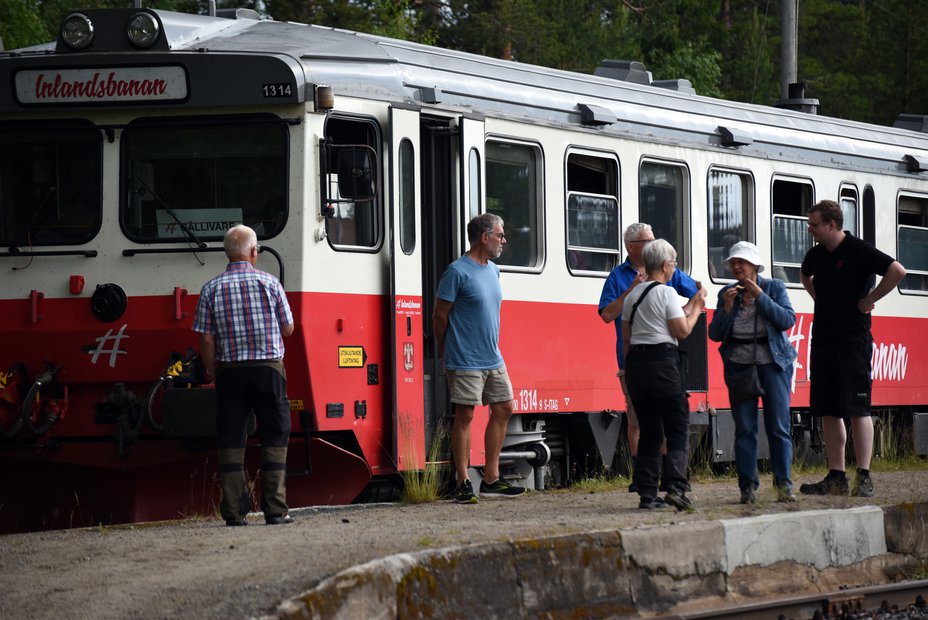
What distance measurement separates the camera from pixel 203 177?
10805mm

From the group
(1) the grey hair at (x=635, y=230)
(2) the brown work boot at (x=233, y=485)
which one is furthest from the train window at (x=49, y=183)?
(1) the grey hair at (x=635, y=230)

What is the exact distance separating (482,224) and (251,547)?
3351mm

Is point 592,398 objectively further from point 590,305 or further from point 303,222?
point 303,222

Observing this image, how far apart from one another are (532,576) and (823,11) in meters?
39.0

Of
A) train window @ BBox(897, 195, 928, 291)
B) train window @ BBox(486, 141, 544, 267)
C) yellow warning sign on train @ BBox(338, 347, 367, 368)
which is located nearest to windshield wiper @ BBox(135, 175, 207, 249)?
yellow warning sign on train @ BBox(338, 347, 367, 368)

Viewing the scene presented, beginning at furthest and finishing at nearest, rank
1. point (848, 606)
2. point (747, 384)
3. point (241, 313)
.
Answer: point (747, 384), point (241, 313), point (848, 606)

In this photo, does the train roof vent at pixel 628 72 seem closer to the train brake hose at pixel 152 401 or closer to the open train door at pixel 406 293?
the open train door at pixel 406 293

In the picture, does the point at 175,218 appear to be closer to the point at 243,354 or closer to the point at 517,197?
the point at 243,354

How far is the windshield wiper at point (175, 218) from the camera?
1071 cm

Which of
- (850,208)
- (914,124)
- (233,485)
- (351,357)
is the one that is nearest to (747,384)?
(351,357)

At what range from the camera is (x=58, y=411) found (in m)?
10.7

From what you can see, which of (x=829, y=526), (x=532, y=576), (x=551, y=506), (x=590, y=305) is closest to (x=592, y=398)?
(x=590, y=305)

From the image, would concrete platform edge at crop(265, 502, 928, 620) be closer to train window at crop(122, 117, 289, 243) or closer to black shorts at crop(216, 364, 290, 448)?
black shorts at crop(216, 364, 290, 448)

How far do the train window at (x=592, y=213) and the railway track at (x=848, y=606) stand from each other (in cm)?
473
